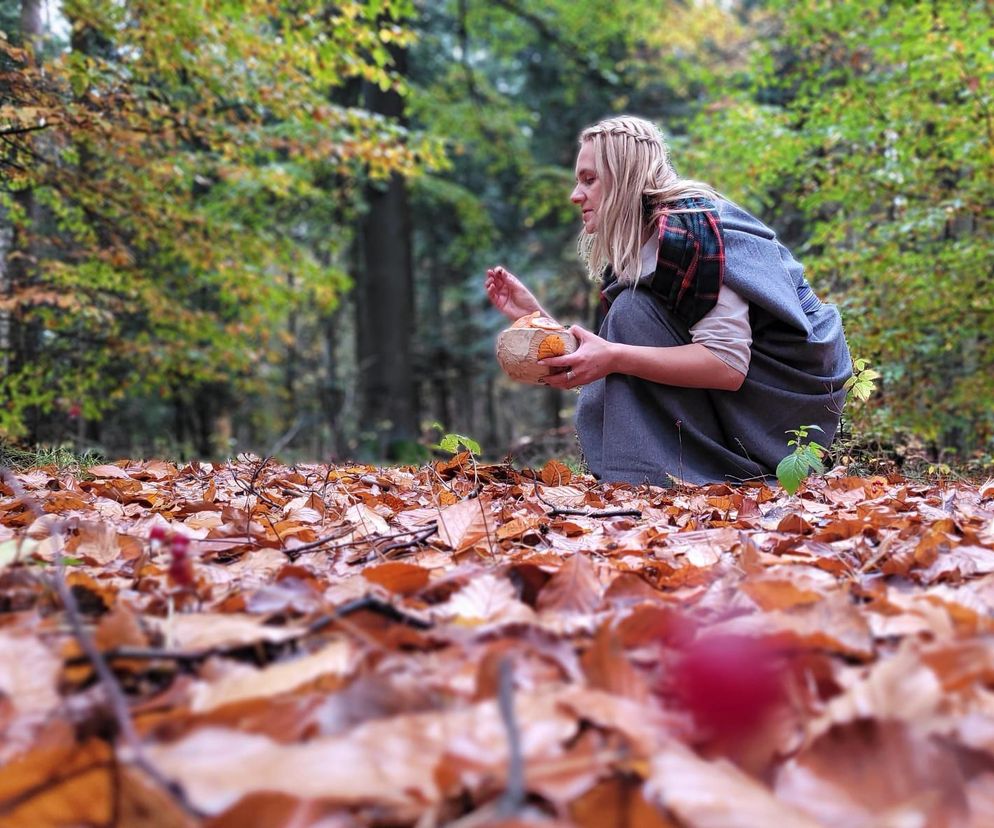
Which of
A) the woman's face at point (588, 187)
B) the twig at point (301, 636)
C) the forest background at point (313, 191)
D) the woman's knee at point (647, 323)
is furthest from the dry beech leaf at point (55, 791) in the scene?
the forest background at point (313, 191)

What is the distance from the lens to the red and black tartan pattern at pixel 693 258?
277cm

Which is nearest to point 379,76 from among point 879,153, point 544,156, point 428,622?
point 879,153

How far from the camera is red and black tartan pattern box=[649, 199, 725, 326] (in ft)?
9.09

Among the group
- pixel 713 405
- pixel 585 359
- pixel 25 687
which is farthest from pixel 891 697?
pixel 713 405

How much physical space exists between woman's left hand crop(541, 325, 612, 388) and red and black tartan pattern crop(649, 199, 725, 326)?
1.14ft

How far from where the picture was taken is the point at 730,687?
2.33 feet

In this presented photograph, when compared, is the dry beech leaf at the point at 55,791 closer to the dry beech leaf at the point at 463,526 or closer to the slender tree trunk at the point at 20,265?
the dry beech leaf at the point at 463,526

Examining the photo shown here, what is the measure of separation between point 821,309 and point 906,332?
2.10m

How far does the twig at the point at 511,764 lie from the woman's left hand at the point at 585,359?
213 centimetres

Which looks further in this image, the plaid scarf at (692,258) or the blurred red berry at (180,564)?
the plaid scarf at (692,258)

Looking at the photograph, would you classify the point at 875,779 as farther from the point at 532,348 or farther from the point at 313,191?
the point at 313,191

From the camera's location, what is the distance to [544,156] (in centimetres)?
1496

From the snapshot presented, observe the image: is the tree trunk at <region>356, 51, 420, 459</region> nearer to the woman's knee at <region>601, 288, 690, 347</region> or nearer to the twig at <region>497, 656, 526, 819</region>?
the woman's knee at <region>601, 288, 690, 347</region>

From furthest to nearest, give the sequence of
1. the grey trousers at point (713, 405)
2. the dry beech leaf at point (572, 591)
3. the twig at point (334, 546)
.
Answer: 1. the grey trousers at point (713, 405)
2. the twig at point (334, 546)
3. the dry beech leaf at point (572, 591)
